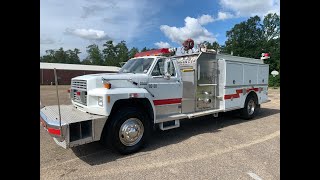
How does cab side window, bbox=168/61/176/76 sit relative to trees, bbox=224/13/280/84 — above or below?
below

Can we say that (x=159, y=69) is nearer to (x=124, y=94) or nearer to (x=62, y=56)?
(x=124, y=94)

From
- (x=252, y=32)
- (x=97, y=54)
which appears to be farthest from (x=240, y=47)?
(x=97, y=54)

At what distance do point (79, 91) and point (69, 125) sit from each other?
4.53 feet

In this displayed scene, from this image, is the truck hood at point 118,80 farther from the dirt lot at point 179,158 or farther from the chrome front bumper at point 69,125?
the dirt lot at point 179,158

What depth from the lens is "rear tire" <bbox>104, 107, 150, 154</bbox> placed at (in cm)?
507

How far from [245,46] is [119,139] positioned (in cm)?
7623

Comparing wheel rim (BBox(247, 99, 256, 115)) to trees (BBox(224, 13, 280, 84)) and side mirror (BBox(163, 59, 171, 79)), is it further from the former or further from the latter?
trees (BBox(224, 13, 280, 84))

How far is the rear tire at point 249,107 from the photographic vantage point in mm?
9195

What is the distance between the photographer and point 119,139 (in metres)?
5.15

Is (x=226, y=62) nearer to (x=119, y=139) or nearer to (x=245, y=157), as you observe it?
(x=245, y=157)

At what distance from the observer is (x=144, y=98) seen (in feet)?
18.5

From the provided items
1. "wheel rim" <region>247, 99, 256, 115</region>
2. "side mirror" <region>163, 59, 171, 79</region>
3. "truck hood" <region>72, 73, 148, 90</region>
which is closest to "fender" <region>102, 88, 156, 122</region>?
"truck hood" <region>72, 73, 148, 90</region>
